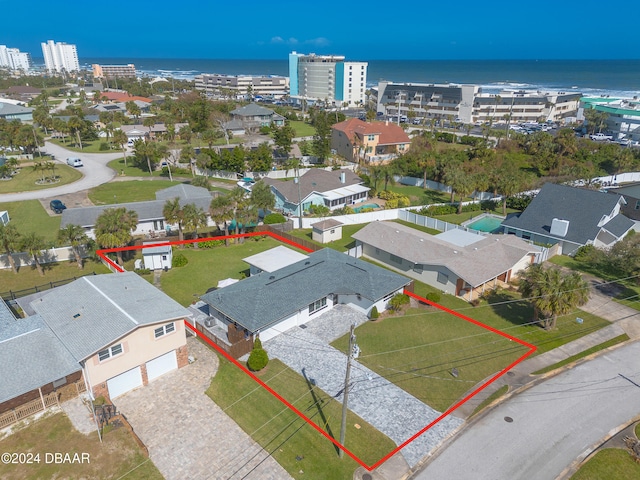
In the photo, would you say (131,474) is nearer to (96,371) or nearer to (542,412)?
(96,371)

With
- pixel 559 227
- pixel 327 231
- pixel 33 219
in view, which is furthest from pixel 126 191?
pixel 559 227

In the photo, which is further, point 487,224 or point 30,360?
point 487,224

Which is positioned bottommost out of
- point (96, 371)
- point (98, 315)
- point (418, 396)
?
point (418, 396)

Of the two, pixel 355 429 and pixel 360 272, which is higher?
pixel 360 272

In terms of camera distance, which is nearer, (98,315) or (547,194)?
(98,315)

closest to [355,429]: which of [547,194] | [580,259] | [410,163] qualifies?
[580,259]

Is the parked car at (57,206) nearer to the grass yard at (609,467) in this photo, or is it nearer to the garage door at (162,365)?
the garage door at (162,365)

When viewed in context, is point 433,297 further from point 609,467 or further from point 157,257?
point 157,257
